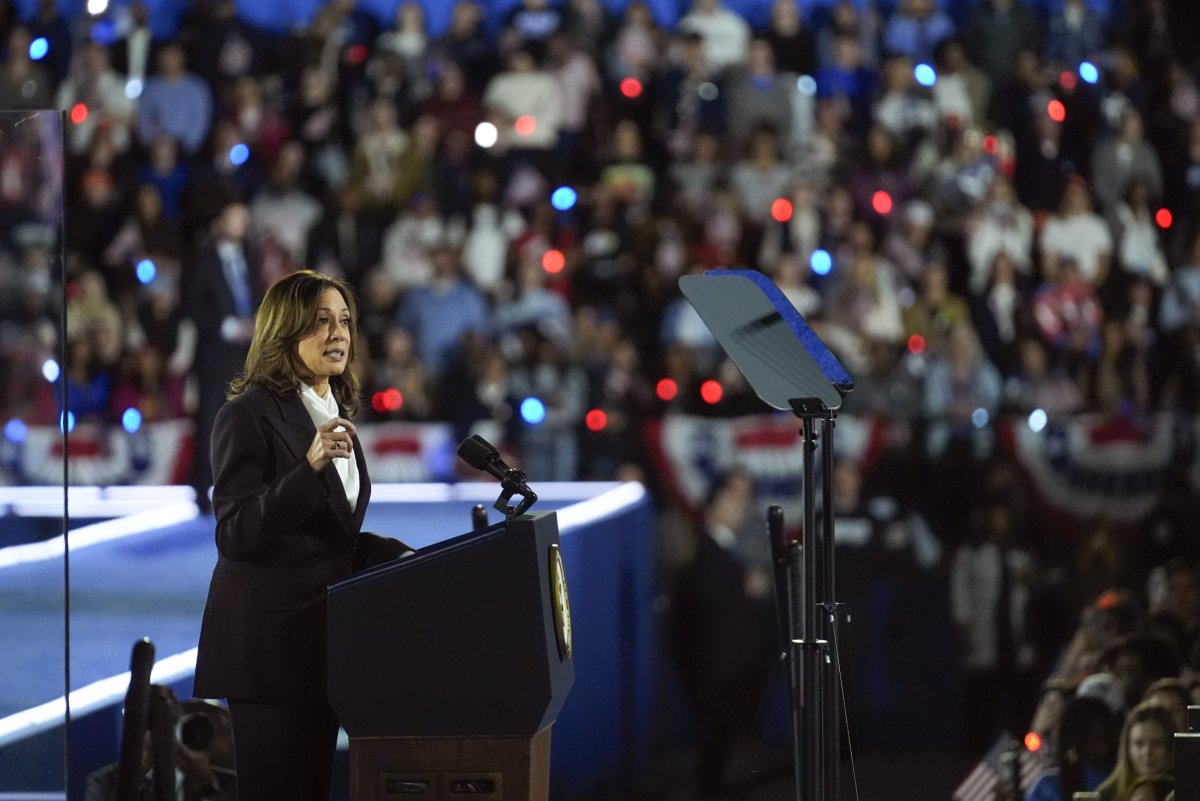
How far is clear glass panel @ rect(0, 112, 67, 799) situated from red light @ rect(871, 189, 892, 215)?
14.3ft

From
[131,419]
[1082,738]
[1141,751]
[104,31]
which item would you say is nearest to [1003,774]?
[1082,738]

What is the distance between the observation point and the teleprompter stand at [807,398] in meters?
2.75

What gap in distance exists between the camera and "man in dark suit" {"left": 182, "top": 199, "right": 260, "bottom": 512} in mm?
6406

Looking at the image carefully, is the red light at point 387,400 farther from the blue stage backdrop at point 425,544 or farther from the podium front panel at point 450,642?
the podium front panel at point 450,642

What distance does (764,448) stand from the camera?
6156 millimetres

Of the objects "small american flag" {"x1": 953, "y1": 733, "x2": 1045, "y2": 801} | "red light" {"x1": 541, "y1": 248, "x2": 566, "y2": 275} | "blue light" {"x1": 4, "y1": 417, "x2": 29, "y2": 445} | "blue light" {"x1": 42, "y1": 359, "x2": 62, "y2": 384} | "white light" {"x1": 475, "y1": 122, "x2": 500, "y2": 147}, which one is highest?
"white light" {"x1": 475, "y1": 122, "x2": 500, "y2": 147}

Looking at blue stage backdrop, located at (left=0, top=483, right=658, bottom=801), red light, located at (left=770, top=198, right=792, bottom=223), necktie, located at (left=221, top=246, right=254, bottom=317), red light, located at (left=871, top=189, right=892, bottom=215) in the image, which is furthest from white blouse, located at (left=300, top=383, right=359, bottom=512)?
red light, located at (left=871, top=189, right=892, bottom=215)

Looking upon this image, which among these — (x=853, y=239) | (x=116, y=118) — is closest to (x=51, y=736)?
(x=853, y=239)

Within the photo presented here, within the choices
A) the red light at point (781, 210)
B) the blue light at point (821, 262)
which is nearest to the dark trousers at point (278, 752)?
the blue light at point (821, 262)

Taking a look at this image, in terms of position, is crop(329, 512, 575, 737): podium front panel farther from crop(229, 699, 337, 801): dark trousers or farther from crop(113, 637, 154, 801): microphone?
crop(113, 637, 154, 801): microphone

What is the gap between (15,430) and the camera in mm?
3221

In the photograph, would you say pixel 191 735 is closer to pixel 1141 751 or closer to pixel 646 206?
pixel 1141 751

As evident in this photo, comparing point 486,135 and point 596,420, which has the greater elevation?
point 486,135

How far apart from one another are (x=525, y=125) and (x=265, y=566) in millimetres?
4977
